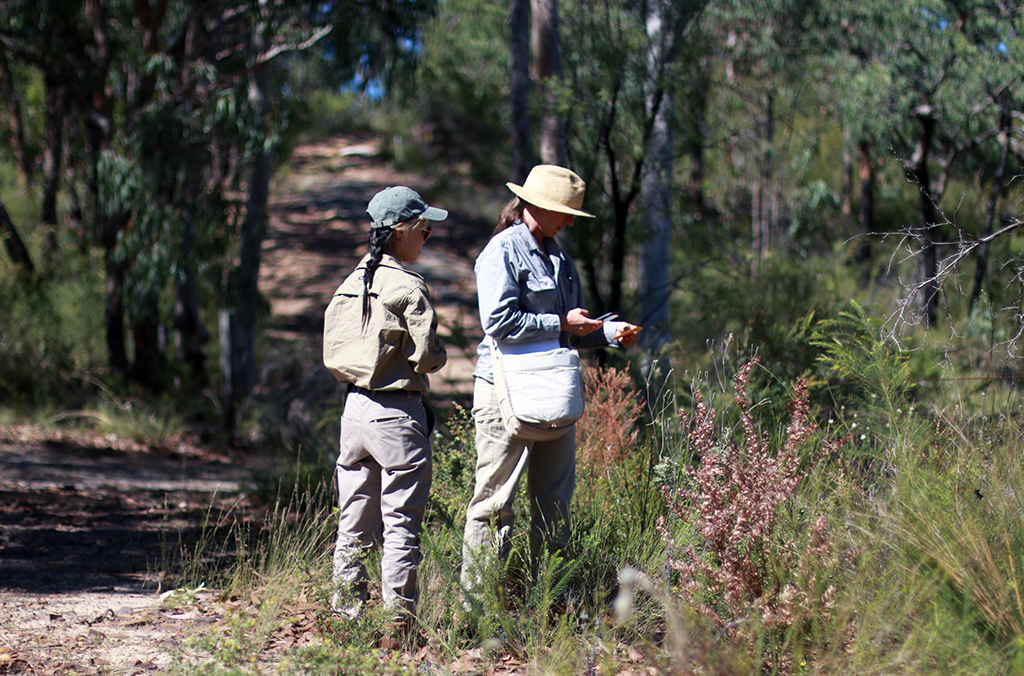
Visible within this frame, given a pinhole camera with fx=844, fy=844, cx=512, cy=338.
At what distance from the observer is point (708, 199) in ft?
61.5

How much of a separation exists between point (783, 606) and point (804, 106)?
45.8 ft

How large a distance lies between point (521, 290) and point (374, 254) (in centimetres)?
57

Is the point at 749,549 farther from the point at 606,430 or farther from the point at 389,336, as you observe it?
the point at 389,336

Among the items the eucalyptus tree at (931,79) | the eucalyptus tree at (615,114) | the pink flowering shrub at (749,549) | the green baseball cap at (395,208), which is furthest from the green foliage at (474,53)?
the pink flowering shrub at (749,549)

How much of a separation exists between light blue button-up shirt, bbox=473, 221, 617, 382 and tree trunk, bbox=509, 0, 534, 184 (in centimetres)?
320

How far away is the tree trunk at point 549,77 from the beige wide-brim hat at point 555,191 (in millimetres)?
3430

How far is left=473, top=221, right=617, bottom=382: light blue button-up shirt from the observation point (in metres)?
3.09

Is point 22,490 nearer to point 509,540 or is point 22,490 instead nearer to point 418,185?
point 509,540

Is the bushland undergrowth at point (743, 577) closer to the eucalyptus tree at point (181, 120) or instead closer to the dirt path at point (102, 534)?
the dirt path at point (102, 534)

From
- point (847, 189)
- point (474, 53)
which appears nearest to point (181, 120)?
point (474, 53)

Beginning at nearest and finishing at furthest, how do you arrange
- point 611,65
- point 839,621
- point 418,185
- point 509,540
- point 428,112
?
point 839,621, point 509,540, point 611,65, point 418,185, point 428,112

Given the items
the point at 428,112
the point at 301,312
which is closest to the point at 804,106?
the point at 301,312

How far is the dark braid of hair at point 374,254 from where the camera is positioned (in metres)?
3.08

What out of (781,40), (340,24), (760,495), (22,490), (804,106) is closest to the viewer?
(760,495)
